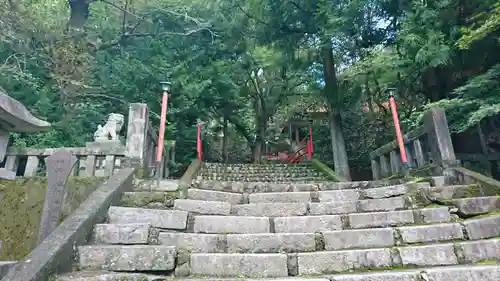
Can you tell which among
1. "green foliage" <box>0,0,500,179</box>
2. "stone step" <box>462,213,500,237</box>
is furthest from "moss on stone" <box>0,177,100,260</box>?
"stone step" <box>462,213,500,237</box>

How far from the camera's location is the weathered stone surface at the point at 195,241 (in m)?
2.65

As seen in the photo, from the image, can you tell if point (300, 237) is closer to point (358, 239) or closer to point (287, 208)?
point (358, 239)

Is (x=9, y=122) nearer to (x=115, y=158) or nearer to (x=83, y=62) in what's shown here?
(x=115, y=158)

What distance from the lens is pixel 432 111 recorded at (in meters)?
4.13

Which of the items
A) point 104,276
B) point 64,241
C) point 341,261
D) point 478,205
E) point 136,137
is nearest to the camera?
point 104,276

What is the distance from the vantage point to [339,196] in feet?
12.3

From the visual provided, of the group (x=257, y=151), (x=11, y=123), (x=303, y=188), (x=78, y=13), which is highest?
(x=78, y=13)

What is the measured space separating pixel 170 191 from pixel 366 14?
765 cm

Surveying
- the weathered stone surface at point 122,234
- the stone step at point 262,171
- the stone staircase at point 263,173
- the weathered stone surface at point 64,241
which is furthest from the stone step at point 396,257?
the stone step at point 262,171

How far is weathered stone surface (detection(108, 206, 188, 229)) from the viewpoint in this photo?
9.73 feet

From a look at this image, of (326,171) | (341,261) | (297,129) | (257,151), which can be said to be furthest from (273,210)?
(297,129)

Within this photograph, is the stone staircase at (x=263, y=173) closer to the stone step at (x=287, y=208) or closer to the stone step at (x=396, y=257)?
the stone step at (x=287, y=208)

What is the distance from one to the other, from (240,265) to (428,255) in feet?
4.90

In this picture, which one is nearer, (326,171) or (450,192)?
(450,192)
